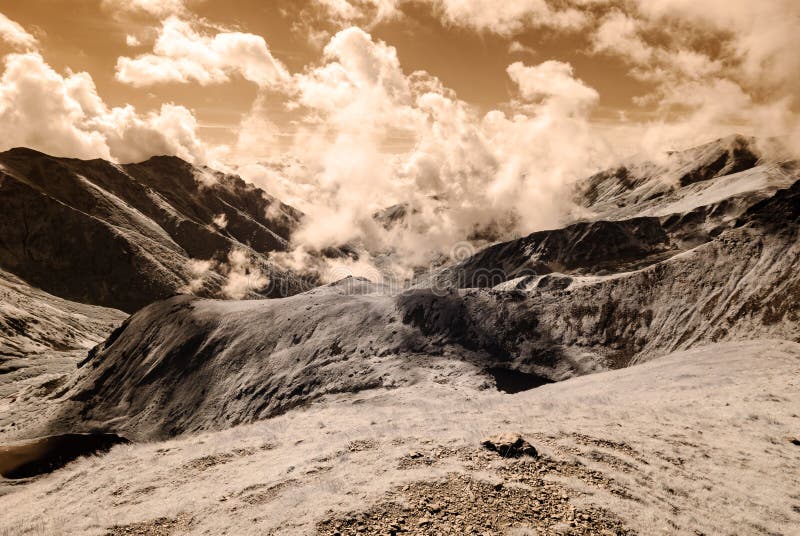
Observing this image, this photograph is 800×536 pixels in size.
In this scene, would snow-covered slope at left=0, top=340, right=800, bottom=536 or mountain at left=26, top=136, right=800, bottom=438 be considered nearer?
snow-covered slope at left=0, top=340, right=800, bottom=536

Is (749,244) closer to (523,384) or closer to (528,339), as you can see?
(528,339)

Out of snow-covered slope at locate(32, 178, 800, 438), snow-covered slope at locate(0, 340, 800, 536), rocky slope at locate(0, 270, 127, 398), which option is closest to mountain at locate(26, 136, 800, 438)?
snow-covered slope at locate(32, 178, 800, 438)

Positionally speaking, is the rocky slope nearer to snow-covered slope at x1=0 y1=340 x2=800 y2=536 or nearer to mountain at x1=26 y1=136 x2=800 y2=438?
mountain at x1=26 y1=136 x2=800 y2=438

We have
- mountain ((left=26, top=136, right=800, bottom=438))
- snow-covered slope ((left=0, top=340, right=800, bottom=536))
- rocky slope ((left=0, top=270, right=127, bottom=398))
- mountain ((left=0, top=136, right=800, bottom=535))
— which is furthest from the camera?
rocky slope ((left=0, top=270, right=127, bottom=398))

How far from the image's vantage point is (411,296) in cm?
6588

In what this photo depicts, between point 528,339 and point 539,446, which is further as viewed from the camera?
point 528,339

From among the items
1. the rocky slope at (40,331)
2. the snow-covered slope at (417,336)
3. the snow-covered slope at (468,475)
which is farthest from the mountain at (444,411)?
the rocky slope at (40,331)

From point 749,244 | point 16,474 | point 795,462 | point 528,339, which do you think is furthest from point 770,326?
point 16,474

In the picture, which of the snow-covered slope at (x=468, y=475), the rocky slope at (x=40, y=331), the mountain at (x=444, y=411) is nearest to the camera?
the snow-covered slope at (x=468, y=475)

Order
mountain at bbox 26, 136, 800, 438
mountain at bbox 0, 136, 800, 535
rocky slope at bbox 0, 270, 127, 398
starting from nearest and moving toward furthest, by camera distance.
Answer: mountain at bbox 0, 136, 800, 535 → mountain at bbox 26, 136, 800, 438 → rocky slope at bbox 0, 270, 127, 398

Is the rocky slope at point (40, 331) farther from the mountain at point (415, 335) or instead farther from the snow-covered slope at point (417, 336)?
the snow-covered slope at point (417, 336)

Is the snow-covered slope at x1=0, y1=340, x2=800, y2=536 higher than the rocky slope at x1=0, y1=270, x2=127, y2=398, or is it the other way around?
the snow-covered slope at x1=0, y1=340, x2=800, y2=536

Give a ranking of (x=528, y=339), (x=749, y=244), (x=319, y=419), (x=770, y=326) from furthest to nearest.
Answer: (x=749, y=244)
(x=528, y=339)
(x=770, y=326)
(x=319, y=419)

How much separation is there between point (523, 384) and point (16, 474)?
45002 mm
